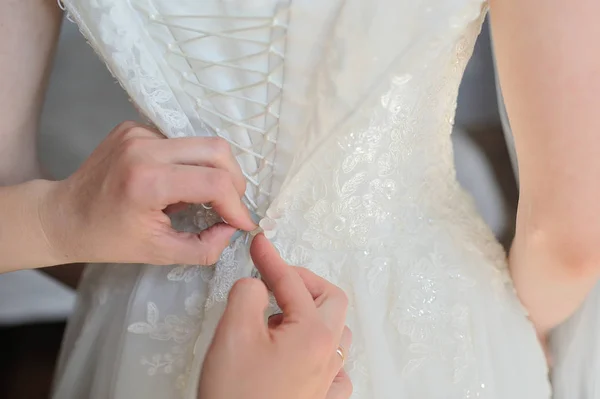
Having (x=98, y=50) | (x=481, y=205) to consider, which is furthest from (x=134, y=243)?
(x=481, y=205)

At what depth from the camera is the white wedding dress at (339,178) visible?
0.53 meters

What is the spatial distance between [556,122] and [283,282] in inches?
10.4

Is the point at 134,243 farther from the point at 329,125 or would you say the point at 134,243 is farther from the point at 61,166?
the point at 61,166

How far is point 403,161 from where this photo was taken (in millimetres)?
604

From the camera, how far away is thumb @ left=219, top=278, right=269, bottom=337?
0.45 m

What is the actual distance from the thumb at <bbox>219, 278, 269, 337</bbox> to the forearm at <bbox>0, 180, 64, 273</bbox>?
0.75 feet

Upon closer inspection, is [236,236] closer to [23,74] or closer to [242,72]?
[242,72]

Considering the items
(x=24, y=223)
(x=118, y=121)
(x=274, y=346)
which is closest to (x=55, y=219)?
(x=24, y=223)

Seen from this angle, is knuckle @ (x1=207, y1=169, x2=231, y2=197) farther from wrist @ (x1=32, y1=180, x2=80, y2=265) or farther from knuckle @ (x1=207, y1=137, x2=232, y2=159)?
wrist @ (x1=32, y1=180, x2=80, y2=265)

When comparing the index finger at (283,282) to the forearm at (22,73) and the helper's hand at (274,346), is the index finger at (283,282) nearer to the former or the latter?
the helper's hand at (274,346)

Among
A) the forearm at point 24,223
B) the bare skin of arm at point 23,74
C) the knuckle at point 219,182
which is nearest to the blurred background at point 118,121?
the bare skin of arm at point 23,74

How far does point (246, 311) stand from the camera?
0.45 meters

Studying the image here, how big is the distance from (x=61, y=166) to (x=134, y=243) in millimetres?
490

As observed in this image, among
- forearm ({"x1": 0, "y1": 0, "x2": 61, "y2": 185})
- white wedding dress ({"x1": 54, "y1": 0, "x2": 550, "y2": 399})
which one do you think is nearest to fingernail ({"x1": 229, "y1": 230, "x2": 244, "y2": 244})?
white wedding dress ({"x1": 54, "y1": 0, "x2": 550, "y2": 399})
